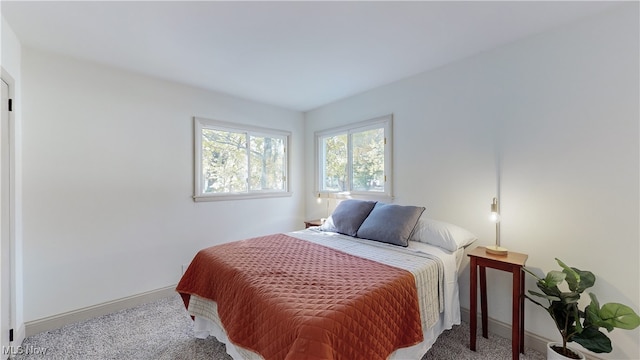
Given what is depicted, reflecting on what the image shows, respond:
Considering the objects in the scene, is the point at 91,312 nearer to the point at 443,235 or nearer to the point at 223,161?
the point at 223,161

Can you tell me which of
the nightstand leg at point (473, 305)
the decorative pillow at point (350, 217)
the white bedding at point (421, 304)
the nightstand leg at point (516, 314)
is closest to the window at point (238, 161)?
the decorative pillow at point (350, 217)

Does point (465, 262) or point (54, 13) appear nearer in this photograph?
point (54, 13)

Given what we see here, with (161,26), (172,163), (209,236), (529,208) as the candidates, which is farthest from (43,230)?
(529,208)

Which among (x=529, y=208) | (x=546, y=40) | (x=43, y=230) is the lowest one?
(x=43, y=230)

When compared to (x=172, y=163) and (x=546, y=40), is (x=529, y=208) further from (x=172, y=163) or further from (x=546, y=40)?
(x=172, y=163)

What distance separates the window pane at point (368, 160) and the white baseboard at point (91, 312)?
102 inches

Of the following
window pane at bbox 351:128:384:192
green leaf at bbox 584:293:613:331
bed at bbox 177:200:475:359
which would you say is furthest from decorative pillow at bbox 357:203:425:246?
green leaf at bbox 584:293:613:331

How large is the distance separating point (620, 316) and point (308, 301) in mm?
1776

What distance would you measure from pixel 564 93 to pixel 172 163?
145 inches

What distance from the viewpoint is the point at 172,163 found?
2.92 metres

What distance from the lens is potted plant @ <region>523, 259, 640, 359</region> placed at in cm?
144

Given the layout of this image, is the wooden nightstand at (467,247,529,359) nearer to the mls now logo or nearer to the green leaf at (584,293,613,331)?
the green leaf at (584,293,613,331)

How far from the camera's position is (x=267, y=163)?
3.86m

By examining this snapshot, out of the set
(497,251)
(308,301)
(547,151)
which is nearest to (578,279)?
(497,251)
